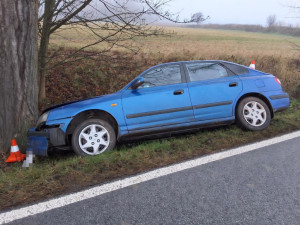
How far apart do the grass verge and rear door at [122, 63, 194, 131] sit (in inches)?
14.1

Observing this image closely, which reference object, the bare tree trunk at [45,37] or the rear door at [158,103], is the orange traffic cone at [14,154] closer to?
the rear door at [158,103]

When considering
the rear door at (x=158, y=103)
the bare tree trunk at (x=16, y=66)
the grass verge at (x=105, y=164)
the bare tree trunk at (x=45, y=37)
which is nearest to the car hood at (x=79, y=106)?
the rear door at (x=158, y=103)

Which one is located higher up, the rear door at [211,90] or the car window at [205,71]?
the car window at [205,71]

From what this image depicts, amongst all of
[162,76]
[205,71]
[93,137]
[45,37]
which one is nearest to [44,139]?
[93,137]

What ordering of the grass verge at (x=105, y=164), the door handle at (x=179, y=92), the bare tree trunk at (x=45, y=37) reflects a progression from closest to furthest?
the grass verge at (x=105, y=164)
the door handle at (x=179, y=92)
the bare tree trunk at (x=45, y=37)

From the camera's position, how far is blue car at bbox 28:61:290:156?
14.2ft

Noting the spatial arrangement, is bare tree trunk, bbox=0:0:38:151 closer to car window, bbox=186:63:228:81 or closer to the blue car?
the blue car

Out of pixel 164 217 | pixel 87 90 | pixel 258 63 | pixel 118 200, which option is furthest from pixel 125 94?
pixel 258 63

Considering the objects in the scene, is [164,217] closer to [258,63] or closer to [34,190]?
[34,190]

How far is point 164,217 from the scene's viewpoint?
2.55m

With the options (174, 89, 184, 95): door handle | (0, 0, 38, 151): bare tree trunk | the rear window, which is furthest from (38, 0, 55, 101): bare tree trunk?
the rear window

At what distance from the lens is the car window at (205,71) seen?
4.99 metres

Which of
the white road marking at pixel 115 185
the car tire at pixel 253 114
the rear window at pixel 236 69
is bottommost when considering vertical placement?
the white road marking at pixel 115 185

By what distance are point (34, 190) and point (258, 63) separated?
10286 millimetres
